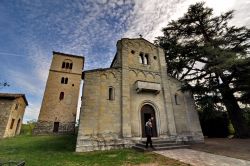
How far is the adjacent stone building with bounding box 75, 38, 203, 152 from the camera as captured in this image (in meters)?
10.5

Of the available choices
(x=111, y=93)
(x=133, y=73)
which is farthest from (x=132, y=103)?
(x=133, y=73)

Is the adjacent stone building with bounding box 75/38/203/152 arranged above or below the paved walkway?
above

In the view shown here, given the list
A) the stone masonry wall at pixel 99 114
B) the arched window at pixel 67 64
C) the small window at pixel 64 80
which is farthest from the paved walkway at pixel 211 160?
the arched window at pixel 67 64

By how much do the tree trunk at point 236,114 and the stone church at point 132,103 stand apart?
10.3 feet

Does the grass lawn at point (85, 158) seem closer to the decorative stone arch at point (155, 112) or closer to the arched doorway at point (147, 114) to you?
the decorative stone arch at point (155, 112)

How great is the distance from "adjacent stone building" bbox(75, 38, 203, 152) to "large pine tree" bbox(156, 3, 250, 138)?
2.03 metres

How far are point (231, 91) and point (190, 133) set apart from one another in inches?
205

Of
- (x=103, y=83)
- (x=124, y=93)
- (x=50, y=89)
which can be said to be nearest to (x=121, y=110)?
(x=124, y=93)

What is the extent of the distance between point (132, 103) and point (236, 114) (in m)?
10.1

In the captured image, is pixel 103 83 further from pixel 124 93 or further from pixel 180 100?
pixel 180 100

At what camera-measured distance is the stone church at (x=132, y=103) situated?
34.3 feet

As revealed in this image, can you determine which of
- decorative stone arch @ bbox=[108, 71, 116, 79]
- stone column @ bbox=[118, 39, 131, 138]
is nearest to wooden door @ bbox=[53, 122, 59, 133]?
decorative stone arch @ bbox=[108, 71, 116, 79]

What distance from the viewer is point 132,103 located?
1227 centimetres

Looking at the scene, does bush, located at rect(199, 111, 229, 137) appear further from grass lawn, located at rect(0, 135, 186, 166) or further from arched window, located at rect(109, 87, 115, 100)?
grass lawn, located at rect(0, 135, 186, 166)
